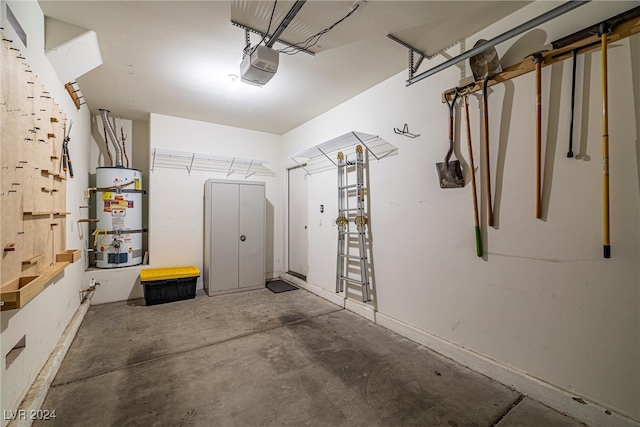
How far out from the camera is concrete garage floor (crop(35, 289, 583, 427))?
1756 mm

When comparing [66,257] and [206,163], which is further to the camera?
[206,163]

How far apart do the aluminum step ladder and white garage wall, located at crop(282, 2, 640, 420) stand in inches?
14.9

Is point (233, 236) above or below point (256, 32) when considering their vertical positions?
below

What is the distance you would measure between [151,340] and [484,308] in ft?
10.5

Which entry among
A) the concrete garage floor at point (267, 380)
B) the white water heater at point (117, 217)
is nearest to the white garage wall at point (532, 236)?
the concrete garage floor at point (267, 380)

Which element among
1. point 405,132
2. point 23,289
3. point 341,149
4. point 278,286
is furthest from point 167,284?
point 405,132

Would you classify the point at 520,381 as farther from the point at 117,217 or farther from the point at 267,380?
the point at 117,217

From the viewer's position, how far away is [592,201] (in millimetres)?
1725

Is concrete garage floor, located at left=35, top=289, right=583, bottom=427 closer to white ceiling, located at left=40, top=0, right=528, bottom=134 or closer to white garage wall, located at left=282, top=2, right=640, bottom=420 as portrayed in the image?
white garage wall, located at left=282, top=2, right=640, bottom=420

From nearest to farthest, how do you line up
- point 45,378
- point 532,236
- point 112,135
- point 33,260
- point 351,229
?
1. point 33,260
2. point 45,378
3. point 532,236
4. point 351,229
5. point 112,135

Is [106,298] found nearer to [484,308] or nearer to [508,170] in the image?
[484,308]

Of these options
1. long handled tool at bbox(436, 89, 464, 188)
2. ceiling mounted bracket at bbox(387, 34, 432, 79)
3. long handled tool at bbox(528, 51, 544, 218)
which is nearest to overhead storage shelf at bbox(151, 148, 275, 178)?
ceiling mounted bracket at bbox(387, 34, 432, 79)

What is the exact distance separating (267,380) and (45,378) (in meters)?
1.54

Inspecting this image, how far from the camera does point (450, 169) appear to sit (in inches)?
96.0
